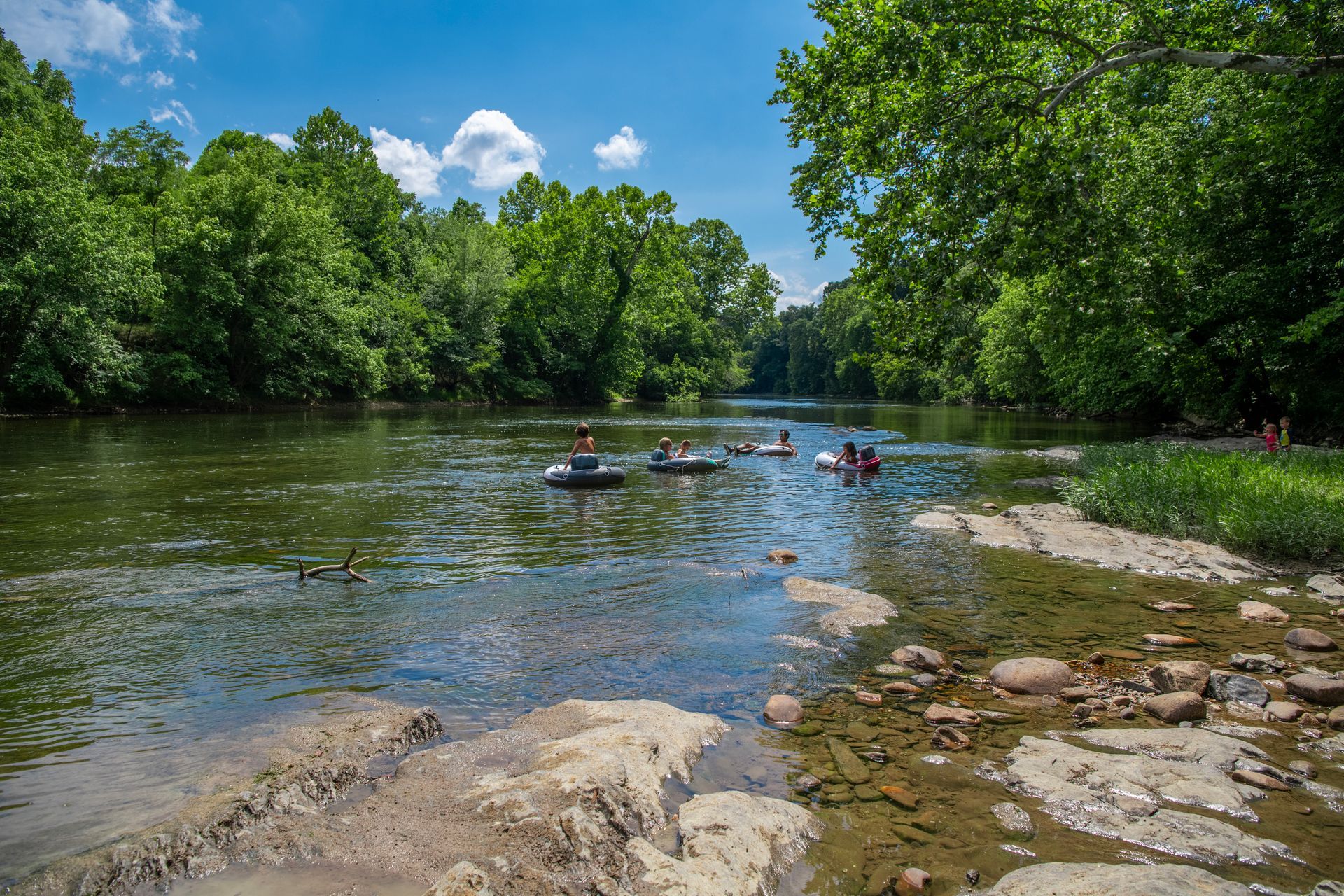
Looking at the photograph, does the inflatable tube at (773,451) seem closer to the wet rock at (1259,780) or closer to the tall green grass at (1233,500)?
the tall green grass at (1233,500)

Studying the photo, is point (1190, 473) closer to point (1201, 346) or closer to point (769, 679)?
point (769, 679)

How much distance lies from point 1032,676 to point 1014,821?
217 cm

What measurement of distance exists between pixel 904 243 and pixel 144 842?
11928 mm

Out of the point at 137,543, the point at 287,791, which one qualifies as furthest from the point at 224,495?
the point at 287,791

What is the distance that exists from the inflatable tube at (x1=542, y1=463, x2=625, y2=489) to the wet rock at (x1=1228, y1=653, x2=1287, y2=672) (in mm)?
12457

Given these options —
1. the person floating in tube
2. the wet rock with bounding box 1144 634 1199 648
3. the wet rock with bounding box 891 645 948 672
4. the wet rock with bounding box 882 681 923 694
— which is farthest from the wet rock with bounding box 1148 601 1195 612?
the person floating in tube

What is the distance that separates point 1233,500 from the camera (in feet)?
33.6

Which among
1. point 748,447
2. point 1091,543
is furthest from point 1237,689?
point 748,447

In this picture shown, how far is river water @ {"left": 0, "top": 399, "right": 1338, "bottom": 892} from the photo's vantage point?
4.57 metres

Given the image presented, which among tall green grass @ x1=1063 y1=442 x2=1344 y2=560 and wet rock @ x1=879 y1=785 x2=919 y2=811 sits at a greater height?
tall green grass @ x1=1063 y1=442 x2=1344 y2=560

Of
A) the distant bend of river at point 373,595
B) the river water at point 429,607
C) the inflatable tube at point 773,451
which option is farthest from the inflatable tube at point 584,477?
A: the inflatable tube at point 773,451

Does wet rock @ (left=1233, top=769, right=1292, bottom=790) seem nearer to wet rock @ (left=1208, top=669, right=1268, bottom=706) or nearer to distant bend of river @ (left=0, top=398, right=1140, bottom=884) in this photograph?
wet rock @ (left=1208, top=669, right=1268, bottom=706)

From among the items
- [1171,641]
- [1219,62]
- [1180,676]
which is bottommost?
[1171,641]

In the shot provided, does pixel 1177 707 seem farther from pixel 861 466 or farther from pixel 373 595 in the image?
pixel 861 466
